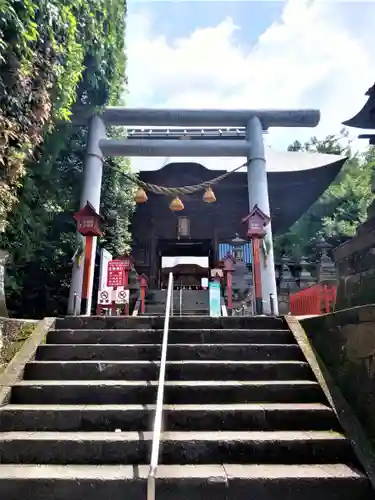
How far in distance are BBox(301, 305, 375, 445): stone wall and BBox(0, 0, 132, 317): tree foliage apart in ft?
13.9

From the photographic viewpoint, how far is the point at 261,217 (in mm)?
6910

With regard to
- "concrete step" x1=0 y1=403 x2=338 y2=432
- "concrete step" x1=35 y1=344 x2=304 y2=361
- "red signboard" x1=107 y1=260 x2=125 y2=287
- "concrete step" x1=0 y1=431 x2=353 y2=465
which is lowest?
"concrete step" x1=0 y1=431 x2=353 y2=465

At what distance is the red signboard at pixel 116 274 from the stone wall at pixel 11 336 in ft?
12.6

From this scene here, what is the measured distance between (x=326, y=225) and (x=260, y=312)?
1097cm

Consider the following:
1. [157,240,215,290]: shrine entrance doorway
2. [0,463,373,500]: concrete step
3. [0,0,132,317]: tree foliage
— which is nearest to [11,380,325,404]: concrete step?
[0,463,373,500]: concrete step

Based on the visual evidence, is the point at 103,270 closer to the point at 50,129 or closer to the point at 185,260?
the point at 50,129

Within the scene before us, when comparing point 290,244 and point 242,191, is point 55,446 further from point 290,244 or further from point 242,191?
point 290,244

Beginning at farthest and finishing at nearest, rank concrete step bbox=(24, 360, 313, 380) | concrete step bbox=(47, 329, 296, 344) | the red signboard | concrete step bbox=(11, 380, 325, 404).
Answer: the red signboard < concrete step bbox=(47, 329, 296, 344) < concrete step bbox=(24, 360, 313, 380) < concrete step bbox=(11, 380, 325, 404)

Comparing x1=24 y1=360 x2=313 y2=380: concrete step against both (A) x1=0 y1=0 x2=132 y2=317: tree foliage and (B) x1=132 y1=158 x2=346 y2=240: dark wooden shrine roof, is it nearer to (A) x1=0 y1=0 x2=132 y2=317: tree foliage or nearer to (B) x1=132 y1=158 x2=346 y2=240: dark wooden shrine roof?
(A) x1=0 y1=0 x2=132 y2=317: tree foliage

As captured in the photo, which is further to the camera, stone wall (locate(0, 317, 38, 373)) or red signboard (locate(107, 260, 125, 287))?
red signboard (locate(107, 260, 125, 287))

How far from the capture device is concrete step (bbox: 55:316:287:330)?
4.45m

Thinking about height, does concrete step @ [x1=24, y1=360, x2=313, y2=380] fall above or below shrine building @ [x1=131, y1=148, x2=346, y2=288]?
below

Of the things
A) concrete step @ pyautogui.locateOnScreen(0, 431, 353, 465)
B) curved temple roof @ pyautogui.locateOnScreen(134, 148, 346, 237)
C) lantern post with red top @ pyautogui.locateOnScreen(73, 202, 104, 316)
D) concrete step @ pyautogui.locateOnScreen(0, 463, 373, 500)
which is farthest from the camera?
curved temple roof @ pyautogui.locateOnScreen(134, 148, 346, 237)

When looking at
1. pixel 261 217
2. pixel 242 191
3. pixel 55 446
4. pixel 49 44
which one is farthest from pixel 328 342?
pixel 242 191
